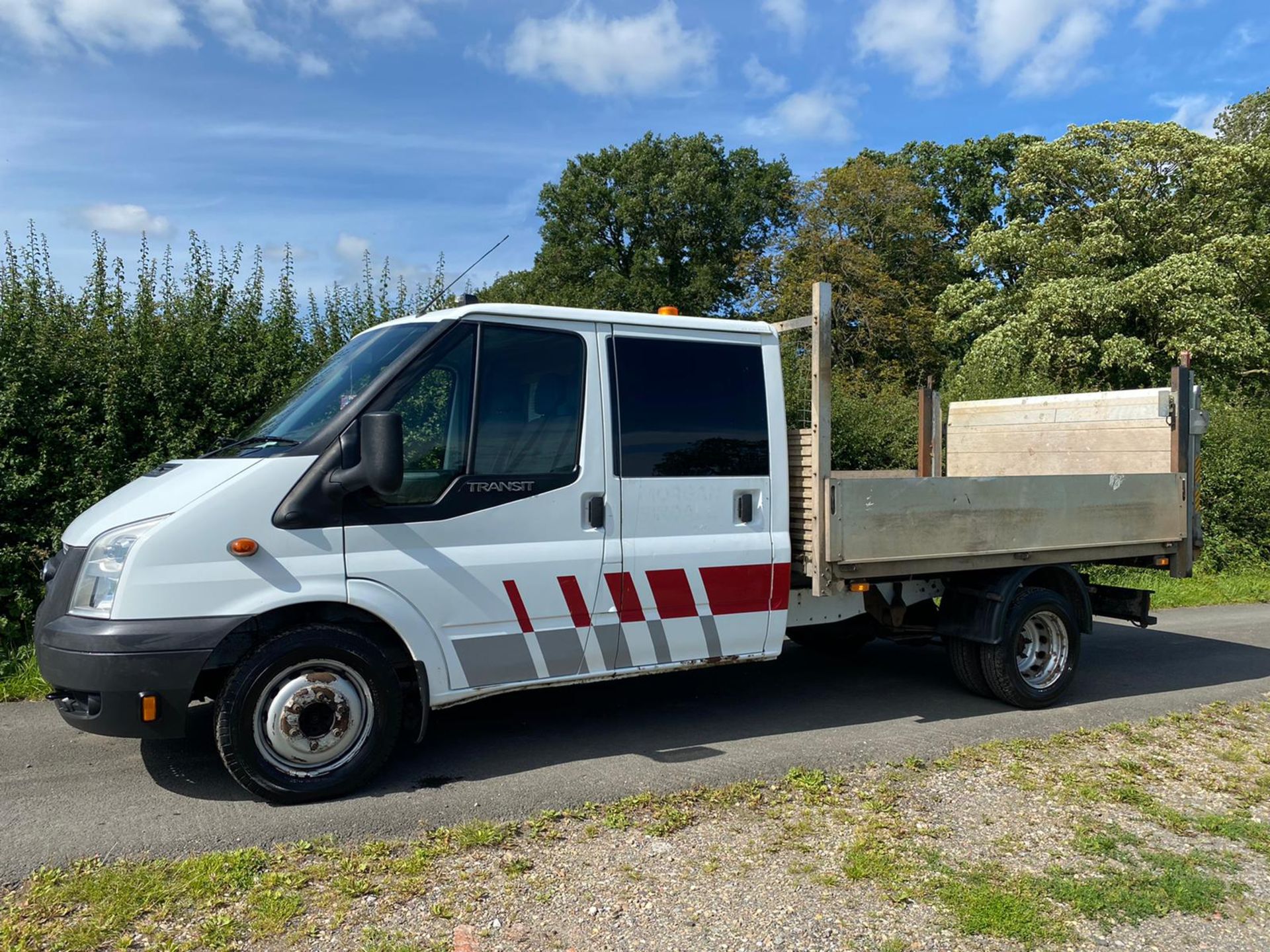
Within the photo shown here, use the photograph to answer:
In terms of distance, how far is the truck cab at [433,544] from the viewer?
4410 millimetres

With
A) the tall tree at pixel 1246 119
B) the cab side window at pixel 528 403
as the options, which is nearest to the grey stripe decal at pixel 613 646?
the cab side window at pixel 528 403

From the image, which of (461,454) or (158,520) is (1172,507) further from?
(158,520)

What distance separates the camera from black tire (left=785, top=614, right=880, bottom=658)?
6.96m

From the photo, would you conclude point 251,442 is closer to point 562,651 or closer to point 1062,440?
point 562,651

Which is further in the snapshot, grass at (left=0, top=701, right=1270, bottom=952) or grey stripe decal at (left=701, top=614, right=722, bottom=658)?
grey stripe decal at (left=701, top=614, right=722, bottom=658)

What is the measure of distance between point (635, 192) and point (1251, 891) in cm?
3613

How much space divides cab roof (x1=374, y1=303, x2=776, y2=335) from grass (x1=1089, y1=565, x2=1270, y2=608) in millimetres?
7780

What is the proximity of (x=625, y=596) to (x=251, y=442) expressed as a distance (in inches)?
81.8

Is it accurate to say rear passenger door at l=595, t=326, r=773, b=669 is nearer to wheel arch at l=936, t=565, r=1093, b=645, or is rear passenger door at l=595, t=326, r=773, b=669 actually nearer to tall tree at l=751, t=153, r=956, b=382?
wheel arch at l=936, t=565, r=1093, b=645

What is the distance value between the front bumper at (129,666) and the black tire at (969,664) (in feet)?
15.3

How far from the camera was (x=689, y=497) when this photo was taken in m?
5.48

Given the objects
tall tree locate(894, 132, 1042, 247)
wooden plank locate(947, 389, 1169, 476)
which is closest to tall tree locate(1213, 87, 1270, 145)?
tall tree locate(894, 132, 1042, 247)

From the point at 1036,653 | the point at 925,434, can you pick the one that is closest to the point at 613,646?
the point at 1036,653

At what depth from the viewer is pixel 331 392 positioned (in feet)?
16.6
